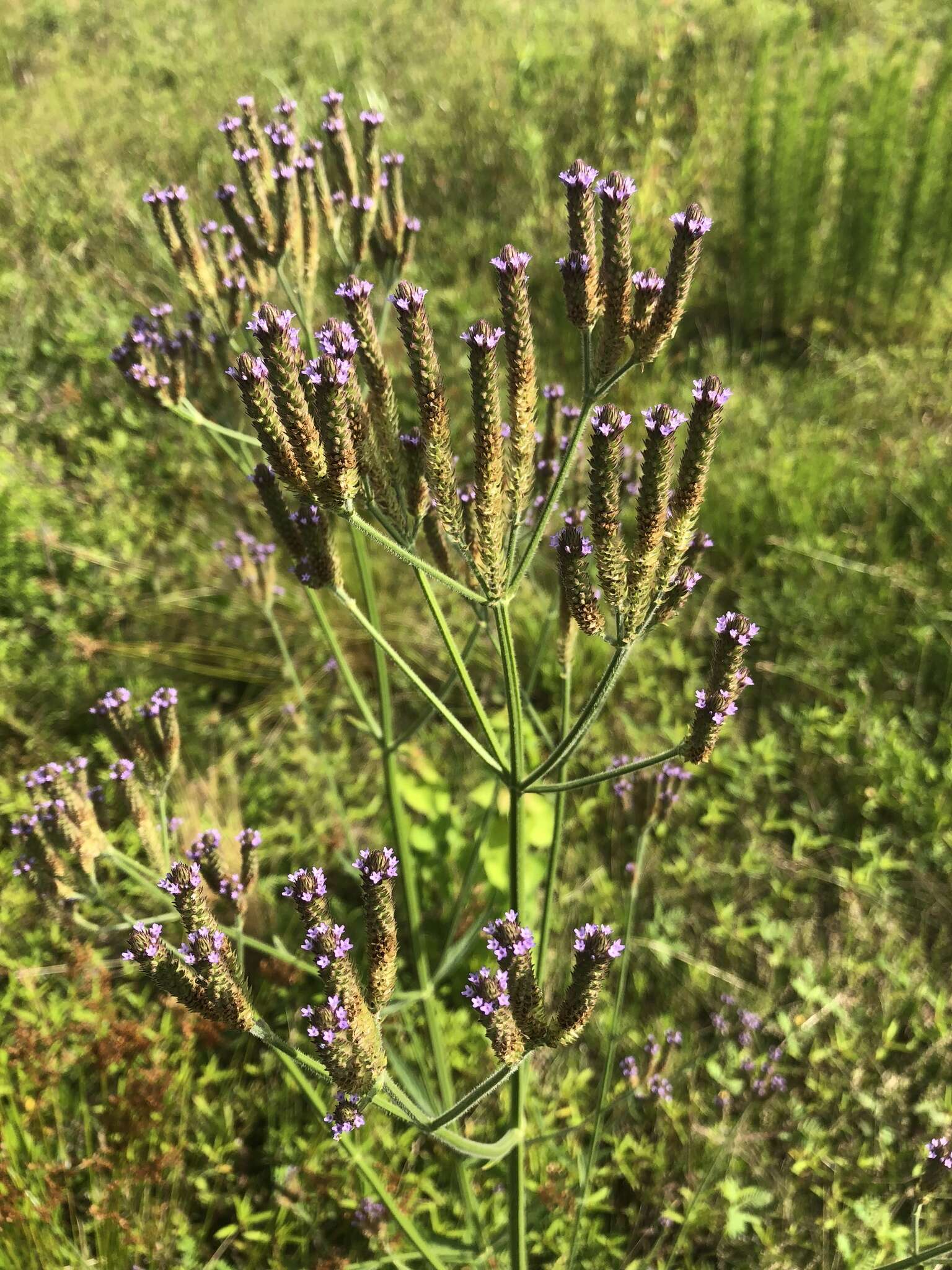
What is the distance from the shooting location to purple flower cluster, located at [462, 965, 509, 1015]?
131 cm

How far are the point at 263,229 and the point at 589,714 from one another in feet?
5.11

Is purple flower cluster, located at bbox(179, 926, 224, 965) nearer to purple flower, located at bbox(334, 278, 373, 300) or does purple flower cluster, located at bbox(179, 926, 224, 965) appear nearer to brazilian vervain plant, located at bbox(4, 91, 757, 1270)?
brazilian vervain plant, located at bbox(4, 91, 757, 1270)

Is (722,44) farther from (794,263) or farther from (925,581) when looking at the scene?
(925,581)

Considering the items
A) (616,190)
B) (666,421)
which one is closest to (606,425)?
(666,421)

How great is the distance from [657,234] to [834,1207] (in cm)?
448

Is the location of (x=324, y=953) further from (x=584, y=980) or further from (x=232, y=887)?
(x=232, y=887)

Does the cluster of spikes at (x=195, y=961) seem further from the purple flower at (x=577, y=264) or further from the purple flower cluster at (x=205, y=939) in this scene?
the purple flower at (x=577, y=264)

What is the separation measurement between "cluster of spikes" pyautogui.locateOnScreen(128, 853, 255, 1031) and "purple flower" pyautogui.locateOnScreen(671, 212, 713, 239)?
131cm

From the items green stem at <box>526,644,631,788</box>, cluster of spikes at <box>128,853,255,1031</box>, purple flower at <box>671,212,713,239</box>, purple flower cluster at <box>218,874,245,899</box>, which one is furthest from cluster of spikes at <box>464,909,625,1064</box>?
purple flower at <box>671,212,713,239</box>

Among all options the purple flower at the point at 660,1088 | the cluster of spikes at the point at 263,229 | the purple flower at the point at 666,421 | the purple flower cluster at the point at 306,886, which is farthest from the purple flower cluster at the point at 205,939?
the purple flower at the point at 660,1088

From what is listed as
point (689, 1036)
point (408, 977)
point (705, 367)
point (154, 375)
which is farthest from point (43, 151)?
point (689, 1036)

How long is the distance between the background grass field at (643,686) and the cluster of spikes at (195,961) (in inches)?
46.2

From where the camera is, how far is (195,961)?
1.32m

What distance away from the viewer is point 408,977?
10.4 feet
